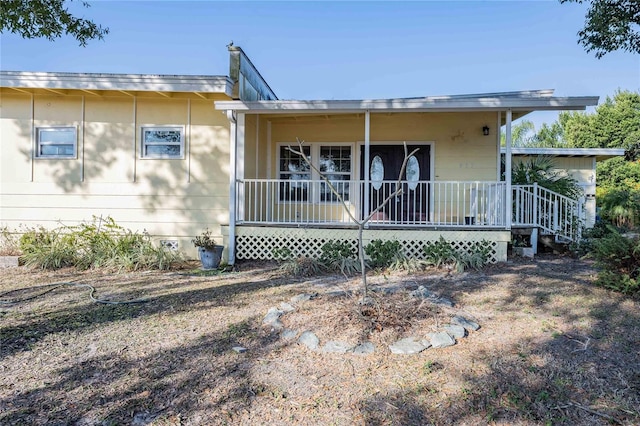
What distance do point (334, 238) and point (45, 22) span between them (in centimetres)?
645

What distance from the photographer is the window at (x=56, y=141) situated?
854 centimetres

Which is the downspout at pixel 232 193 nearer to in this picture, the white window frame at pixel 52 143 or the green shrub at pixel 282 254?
the green shrub at pixel 282 254

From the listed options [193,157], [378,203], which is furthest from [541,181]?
[193,157]

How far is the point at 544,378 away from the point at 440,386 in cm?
80

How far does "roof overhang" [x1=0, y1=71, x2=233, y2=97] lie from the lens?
25.5 feet

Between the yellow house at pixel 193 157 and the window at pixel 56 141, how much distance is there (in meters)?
0.02

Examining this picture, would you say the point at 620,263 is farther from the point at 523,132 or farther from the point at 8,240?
the point at 523,132

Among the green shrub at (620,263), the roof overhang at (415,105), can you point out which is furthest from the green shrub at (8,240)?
the green shrub at (620,263)

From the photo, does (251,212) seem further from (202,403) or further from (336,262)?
(202,403)

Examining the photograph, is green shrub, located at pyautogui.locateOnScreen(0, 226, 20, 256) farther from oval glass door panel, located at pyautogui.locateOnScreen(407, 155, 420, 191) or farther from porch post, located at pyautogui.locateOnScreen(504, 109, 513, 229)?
porch post, located at pyautogui.locateOnScreen(504, 109, 513, 229)

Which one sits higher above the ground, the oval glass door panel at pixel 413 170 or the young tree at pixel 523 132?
the young tree at pixel 523 132

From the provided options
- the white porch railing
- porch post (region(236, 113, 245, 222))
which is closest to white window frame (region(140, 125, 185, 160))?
porch post (region(236, 113, 245, 222))

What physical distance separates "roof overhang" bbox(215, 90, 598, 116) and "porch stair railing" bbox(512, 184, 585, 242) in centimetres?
192

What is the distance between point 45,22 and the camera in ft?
23.5
